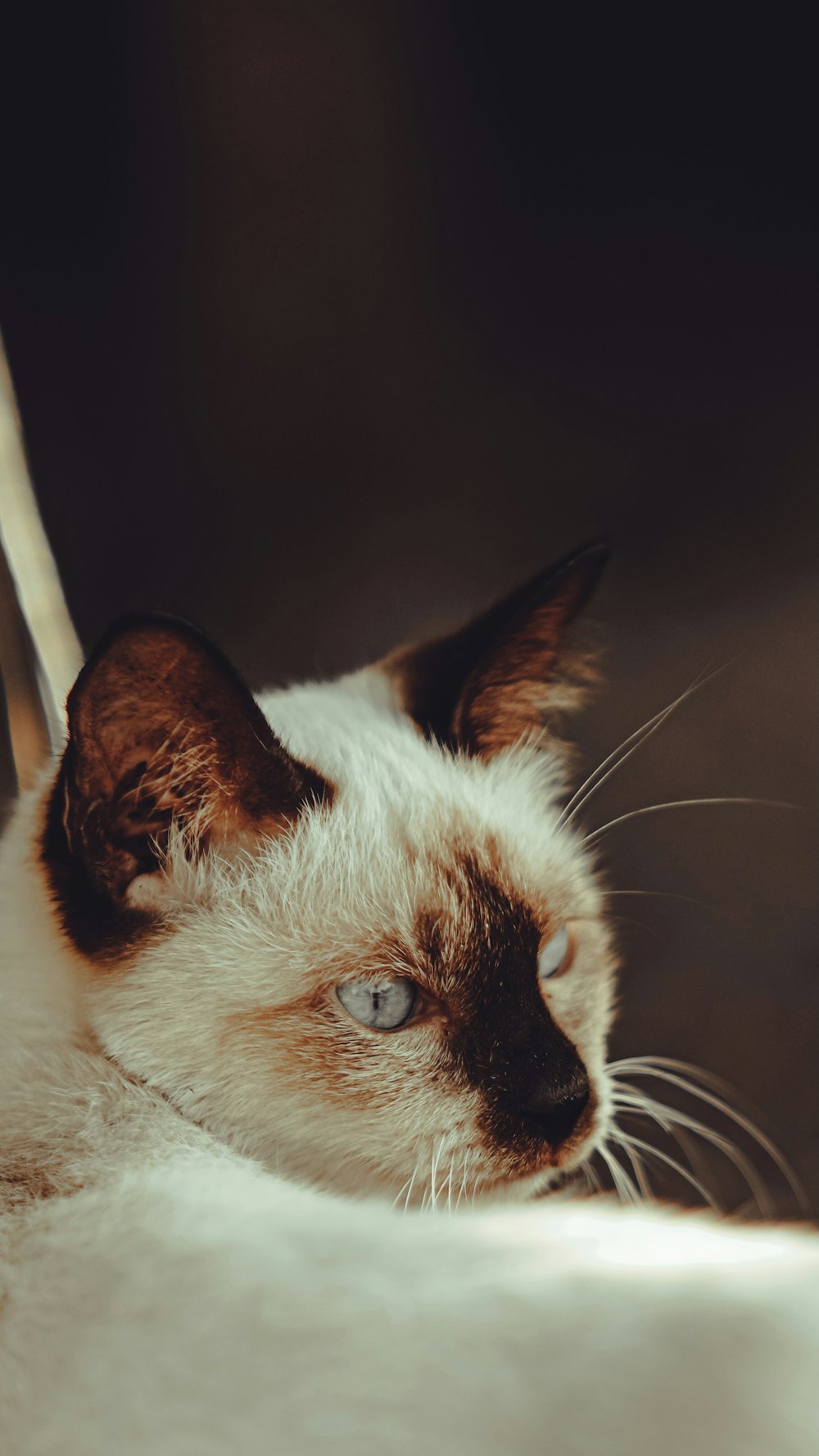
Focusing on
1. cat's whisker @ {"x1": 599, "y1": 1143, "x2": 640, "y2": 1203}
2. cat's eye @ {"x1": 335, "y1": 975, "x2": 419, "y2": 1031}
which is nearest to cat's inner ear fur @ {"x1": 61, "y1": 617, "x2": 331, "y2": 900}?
cat's eye @ {"x1": 335, "y1": 975, "x2": 419, "y2": 1031}

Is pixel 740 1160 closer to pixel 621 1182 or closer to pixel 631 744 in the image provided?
pixel 621 1182

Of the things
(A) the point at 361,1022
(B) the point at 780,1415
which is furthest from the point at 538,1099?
(B) the point at 780,1415

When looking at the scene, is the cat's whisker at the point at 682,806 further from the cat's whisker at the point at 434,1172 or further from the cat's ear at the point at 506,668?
the cat's whisker at the point at 434,1172

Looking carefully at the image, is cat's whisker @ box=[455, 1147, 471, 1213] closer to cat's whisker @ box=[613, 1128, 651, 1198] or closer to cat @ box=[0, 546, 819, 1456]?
cat @ box=[0, 546, 819, 1456]

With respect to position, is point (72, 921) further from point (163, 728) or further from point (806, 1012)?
point (806, 1012)

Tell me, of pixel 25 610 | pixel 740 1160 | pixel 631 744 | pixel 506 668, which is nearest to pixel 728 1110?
pixel 740 1160

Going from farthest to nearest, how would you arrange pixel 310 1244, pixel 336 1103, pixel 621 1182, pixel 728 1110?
1. pixel 728 1110
2. pixel 621 1182
3. pixel 336 1103
4. pixel 310 1244

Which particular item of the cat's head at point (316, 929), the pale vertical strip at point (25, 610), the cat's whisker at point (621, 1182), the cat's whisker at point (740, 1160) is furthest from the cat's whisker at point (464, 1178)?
the pale vertical strip at point (25, 610)
